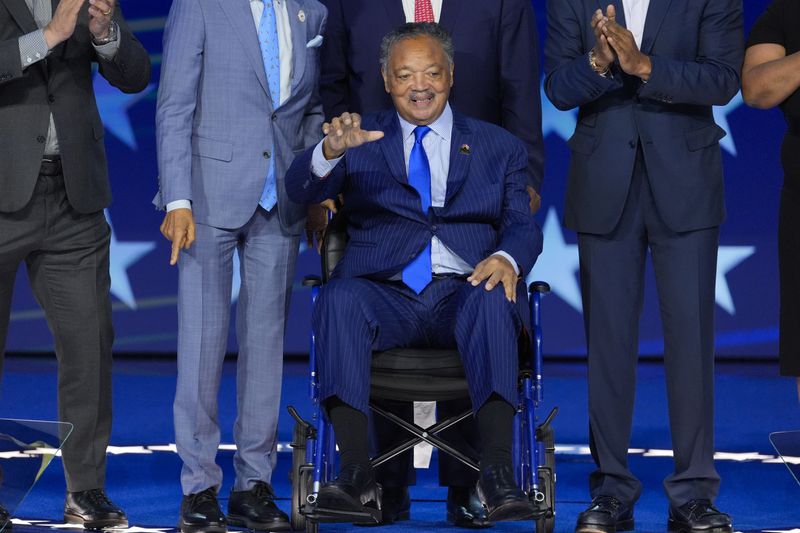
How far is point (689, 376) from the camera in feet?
13.0

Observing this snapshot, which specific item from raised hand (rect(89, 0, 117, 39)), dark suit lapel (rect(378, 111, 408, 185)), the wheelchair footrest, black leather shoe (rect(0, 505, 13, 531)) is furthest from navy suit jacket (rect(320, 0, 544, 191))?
black leather shoe (rect(0, 505, 13, 531))

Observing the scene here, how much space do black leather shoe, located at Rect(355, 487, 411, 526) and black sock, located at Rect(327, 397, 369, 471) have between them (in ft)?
2.11

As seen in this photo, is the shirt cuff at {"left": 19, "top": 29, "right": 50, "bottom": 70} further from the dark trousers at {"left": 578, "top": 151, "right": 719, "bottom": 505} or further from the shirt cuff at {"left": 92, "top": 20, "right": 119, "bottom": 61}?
the dark trousers at {"left": 578, "top": 151, "right": 719, "bottom": 505}

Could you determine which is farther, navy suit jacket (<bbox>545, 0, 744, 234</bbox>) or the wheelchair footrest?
navy suit jacket (<bbox>545, 0, 744, 234</bbox>)

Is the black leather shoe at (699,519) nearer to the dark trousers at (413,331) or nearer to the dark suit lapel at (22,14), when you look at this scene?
the dark trousers at (413,331)

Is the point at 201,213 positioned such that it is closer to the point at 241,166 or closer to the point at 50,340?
the point at 241,166

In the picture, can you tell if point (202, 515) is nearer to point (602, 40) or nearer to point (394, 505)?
point (394, 505)

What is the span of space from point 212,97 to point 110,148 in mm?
3861

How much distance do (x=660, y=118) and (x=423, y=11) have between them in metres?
0.86

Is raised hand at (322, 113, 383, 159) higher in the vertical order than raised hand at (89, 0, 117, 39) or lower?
lower

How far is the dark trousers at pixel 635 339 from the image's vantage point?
3.94 m

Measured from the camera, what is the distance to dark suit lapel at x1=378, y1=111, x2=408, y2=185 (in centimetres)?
391

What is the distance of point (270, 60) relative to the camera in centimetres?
405

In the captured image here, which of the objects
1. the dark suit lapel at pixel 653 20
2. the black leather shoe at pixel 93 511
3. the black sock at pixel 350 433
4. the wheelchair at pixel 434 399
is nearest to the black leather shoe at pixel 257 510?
the wheelchair at pixel 434 399
